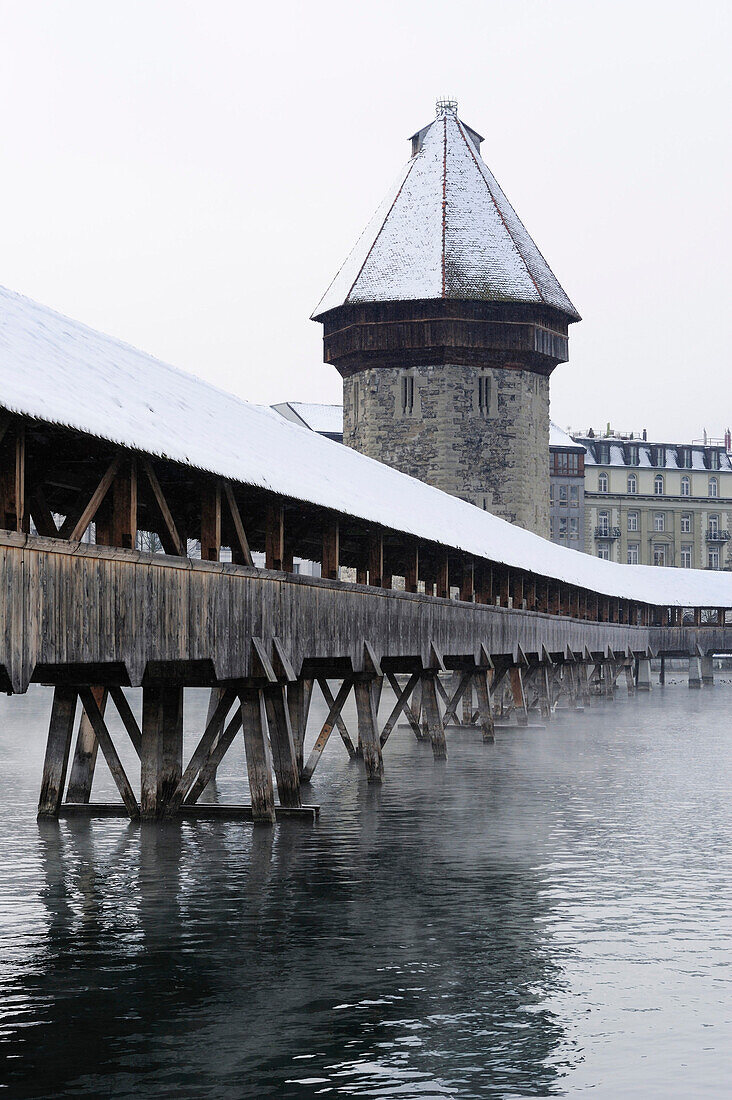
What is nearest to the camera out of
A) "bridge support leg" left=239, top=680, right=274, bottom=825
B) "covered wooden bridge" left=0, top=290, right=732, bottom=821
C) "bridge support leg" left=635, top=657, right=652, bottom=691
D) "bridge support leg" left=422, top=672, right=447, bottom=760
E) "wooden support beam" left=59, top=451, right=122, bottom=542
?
"covered wooden bridge" left=0, top=290, right=732, bottom=821

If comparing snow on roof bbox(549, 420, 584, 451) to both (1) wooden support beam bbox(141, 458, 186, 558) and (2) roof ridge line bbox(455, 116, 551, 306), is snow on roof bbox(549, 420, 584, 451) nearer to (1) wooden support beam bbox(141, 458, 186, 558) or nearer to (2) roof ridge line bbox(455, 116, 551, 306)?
(2) roof ridge line bbox(455, 116, 551, 306)

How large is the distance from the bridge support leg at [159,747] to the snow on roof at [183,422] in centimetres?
246

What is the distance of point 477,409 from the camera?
50.5 m

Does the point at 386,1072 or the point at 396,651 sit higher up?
the point at 396,651

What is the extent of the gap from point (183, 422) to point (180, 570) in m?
1.61

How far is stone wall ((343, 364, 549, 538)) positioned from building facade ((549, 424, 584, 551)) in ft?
109

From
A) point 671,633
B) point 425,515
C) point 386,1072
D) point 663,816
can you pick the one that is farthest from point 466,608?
point 671,633

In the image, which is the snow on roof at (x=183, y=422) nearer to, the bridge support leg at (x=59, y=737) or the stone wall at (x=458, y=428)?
the bridge support leg at (x=59, y=737)

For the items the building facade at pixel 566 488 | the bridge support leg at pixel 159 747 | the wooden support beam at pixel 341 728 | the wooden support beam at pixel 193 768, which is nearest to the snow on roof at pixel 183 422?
the bridge support leg at pixel 159 747

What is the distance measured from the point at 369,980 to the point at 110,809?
302 inches

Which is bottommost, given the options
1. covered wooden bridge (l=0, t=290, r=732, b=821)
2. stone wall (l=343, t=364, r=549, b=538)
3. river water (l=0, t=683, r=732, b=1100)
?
river water (l=0, t=683, r=732, b=1100)

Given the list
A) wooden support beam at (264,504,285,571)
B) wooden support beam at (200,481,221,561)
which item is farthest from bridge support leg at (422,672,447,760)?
wooden support beam at (200,481,221,561)

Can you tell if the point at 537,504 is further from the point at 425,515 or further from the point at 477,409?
the point at 425,515

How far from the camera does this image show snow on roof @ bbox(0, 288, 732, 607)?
1139cm
